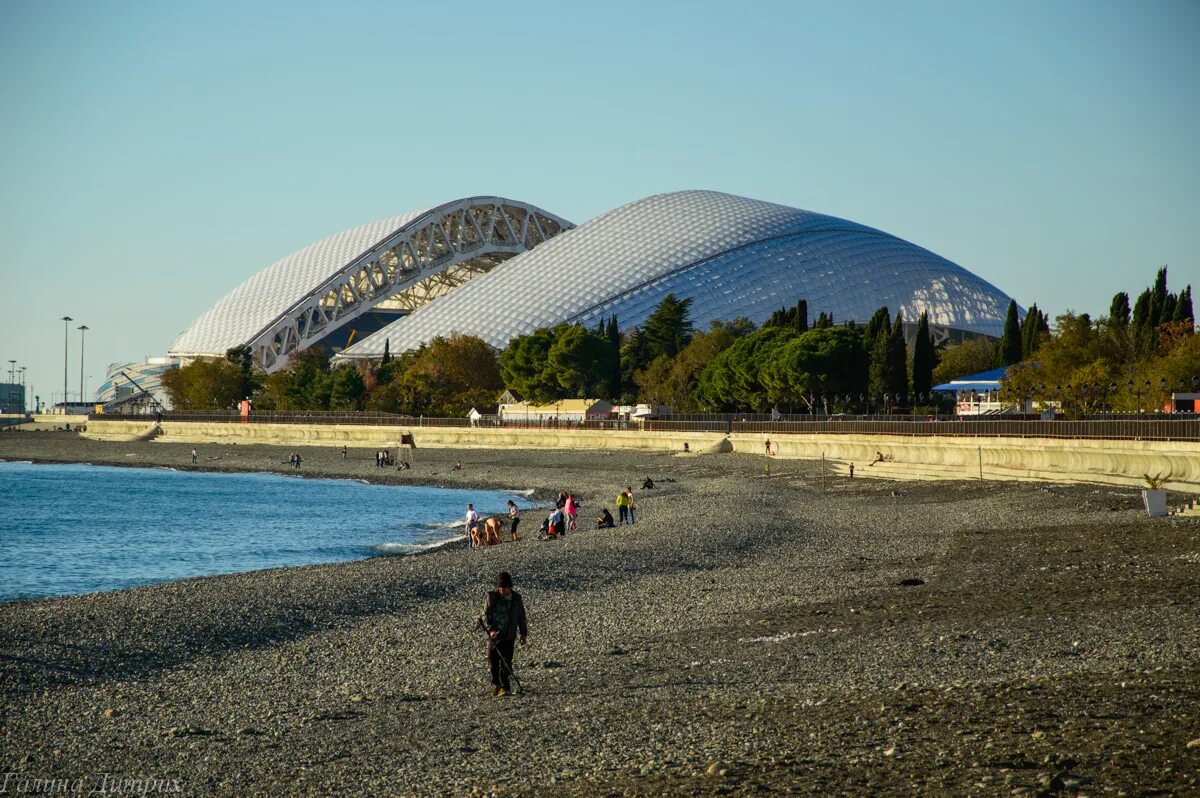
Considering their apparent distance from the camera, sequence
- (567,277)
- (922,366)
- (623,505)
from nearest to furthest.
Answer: (623,505) → (922,366) → (567,277)

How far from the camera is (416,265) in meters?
147

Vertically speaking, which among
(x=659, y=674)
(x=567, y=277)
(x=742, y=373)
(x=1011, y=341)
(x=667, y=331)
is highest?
(x=567, y=277)

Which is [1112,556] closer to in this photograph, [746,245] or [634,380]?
[634,380]

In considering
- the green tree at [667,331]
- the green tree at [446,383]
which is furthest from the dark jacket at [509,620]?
the green tree at [667,331]

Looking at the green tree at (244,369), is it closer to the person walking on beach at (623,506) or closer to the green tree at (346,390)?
the green tree at (346,390)

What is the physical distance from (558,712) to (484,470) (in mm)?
57712

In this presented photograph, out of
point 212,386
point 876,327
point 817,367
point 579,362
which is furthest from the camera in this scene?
point 212,386

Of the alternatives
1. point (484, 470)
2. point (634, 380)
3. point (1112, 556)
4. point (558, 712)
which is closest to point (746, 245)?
point (634, 380)

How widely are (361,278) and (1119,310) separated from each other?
98.6 meters

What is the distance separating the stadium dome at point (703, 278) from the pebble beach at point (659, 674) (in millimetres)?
94468

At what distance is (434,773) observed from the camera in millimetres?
10703

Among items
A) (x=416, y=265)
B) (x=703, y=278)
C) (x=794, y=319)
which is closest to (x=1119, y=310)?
(x=794, y=319)

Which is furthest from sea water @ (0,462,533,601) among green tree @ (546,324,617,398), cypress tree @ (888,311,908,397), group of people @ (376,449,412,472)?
green tree @ (546,324,617,398)

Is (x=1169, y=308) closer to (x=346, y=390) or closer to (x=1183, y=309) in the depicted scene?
(x=1183, y=309)
